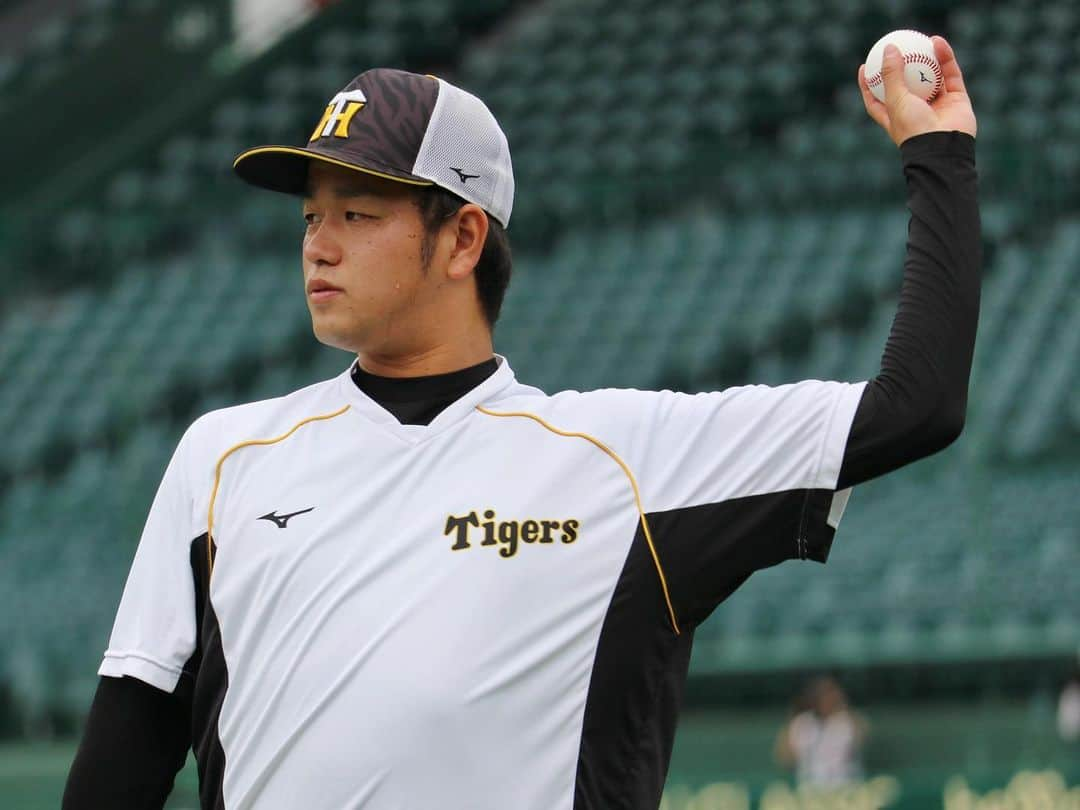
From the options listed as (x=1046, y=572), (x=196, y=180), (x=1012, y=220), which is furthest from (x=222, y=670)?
(x=196, y=180)

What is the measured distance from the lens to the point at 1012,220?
1150 centimetres

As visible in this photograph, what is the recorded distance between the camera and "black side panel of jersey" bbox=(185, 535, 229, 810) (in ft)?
7.31

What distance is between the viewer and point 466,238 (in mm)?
2363

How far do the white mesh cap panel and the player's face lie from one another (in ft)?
0.16

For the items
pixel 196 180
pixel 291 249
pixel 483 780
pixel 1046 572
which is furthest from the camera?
pixel 196 180

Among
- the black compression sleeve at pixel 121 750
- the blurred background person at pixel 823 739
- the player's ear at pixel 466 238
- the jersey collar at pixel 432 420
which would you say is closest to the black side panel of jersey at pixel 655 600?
the jersey collar at pixel 432 420

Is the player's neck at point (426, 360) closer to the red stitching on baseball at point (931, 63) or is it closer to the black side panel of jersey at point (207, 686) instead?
the black side panel of jersey at point (207, 686)

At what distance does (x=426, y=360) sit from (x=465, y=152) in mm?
244

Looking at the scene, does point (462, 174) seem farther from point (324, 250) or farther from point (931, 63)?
point (931, 63)

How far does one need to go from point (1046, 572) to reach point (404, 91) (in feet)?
22.7

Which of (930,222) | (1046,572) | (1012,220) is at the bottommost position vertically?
(1046,572)

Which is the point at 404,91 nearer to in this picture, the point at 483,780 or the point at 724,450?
the point at 724,450

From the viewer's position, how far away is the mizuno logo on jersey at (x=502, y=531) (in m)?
2.19

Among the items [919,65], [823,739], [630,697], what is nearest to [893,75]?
[919,65]
